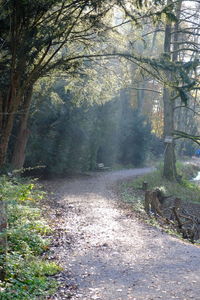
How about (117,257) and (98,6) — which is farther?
(98,6)

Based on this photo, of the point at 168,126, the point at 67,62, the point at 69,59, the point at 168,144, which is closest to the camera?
the point at 69,59

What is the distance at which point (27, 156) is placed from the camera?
21344 mm

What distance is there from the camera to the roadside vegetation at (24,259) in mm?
5370

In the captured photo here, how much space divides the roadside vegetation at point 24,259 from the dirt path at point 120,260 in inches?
10.5

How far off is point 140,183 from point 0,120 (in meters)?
11.0

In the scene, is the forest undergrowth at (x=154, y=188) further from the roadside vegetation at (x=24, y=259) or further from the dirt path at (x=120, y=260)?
the roadside vegetation at (x=24, y=259)

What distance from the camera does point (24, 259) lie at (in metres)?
6.66

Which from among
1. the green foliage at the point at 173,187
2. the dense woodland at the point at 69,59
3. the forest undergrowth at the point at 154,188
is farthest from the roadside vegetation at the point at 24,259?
the green foliage at the point at 173,187

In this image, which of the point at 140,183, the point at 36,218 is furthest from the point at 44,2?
the point at 140,183

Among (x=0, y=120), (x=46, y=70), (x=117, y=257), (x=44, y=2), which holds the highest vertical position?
(x=44, y=2)

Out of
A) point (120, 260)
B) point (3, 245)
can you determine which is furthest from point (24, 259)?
point (120, 260)

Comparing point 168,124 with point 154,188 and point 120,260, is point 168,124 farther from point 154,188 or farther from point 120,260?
point 120,260

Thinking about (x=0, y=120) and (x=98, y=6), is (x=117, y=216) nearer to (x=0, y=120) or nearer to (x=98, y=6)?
(x=0, y=120)

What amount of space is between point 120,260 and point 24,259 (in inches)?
70.5
